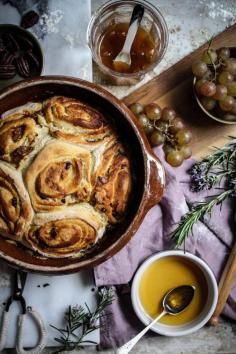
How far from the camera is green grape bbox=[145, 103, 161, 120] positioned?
1.95m

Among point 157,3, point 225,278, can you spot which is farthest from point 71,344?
point 157,3

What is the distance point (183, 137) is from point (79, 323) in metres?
0.83

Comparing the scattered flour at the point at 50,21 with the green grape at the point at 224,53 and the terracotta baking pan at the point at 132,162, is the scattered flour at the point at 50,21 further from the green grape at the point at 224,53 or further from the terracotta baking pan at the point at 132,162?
the green grape at the point at 224,53

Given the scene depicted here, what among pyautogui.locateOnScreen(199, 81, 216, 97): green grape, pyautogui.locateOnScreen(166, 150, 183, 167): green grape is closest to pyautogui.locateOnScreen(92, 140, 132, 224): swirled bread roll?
pyautogui.locateOnScreen(166, 150, 183, 167): green grape

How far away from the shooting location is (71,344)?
79.9 inches

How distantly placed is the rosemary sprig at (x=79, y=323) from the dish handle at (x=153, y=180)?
0.49 m

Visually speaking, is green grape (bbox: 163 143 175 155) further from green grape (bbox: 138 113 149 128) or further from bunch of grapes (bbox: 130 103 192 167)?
green grape (bbox: 138 113 149 128)

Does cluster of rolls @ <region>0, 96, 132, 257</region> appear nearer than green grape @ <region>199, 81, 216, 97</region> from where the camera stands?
Yes

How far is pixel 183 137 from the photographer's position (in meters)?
1.98

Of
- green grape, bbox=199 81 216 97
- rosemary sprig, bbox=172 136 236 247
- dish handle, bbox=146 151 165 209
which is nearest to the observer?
dish handle, bbox=146 151 165 209

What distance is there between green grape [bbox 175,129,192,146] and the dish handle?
28cm

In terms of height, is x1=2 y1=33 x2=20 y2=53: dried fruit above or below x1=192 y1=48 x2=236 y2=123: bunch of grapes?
above

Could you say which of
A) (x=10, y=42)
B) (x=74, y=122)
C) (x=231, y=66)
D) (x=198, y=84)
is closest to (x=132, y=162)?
(x=74, y=122)

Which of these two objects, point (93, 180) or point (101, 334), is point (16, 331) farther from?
point (93, 180)
